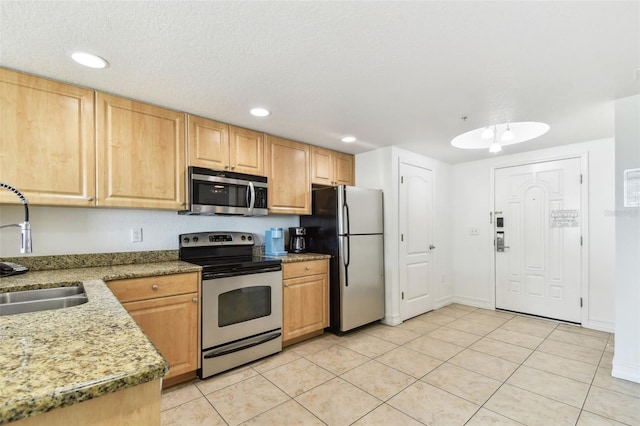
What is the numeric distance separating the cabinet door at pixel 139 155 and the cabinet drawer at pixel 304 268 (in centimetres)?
111

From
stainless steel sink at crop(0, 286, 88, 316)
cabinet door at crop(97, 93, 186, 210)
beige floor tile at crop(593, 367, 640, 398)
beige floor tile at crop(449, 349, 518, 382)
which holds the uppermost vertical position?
cabinet door at crop(97, 93, 186, 210)

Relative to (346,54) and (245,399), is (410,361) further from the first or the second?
(346,54)

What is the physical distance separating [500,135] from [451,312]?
7.77 ft

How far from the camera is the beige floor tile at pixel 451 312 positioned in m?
4.01

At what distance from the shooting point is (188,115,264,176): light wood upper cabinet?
2.60 m

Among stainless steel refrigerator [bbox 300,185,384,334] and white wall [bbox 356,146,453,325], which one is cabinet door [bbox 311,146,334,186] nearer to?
stainless steel refrigerator [bbox 300,185,384,334]

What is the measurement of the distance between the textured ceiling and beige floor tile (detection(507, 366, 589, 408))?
214cm

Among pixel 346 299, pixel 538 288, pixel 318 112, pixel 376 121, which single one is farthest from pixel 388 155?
pixel 538 288

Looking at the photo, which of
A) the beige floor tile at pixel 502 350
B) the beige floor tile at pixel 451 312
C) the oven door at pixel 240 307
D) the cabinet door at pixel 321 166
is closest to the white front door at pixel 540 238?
the beige floor tile at pixel 451 312

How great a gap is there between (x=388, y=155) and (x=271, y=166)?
57.3 inches

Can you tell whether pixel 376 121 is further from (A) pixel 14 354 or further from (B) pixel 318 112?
(A) pixel 14 354

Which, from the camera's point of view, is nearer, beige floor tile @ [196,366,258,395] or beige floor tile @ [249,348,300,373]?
beige floor tile @ [196,366,258,395]

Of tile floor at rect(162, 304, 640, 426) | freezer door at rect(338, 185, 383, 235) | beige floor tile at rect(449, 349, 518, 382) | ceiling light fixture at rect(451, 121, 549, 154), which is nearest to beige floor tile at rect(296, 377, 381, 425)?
tile floor at rect(162, 304, 640, 426)

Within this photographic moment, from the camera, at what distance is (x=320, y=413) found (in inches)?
76.6
